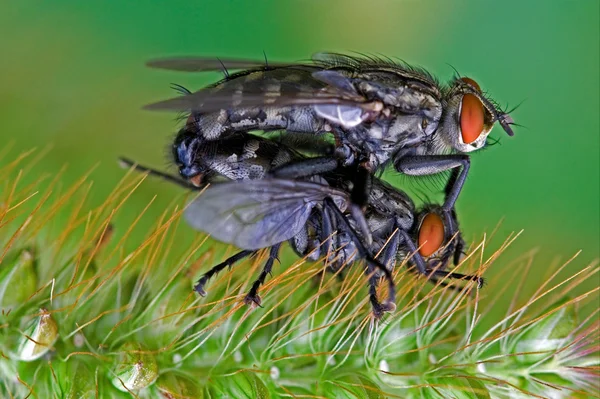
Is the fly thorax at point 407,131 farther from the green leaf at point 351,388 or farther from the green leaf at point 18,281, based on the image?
the green leaf at point 18,281

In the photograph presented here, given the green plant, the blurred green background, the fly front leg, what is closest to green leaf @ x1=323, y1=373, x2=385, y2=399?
the green plant

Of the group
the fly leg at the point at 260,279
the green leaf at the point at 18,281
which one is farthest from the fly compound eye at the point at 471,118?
the green leaf at the point at 18,281

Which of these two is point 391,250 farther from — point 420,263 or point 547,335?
point 547,335

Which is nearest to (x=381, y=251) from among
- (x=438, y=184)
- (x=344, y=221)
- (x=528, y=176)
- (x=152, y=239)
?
(x=344, y=221)

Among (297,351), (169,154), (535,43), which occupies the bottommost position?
(297,351)

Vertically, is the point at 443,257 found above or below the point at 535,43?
below

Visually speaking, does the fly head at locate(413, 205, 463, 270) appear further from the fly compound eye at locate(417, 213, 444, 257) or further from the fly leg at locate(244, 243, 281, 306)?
the fly leg at locate(244, 243, 281, 306)

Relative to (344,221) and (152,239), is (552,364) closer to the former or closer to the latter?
(344,221)
